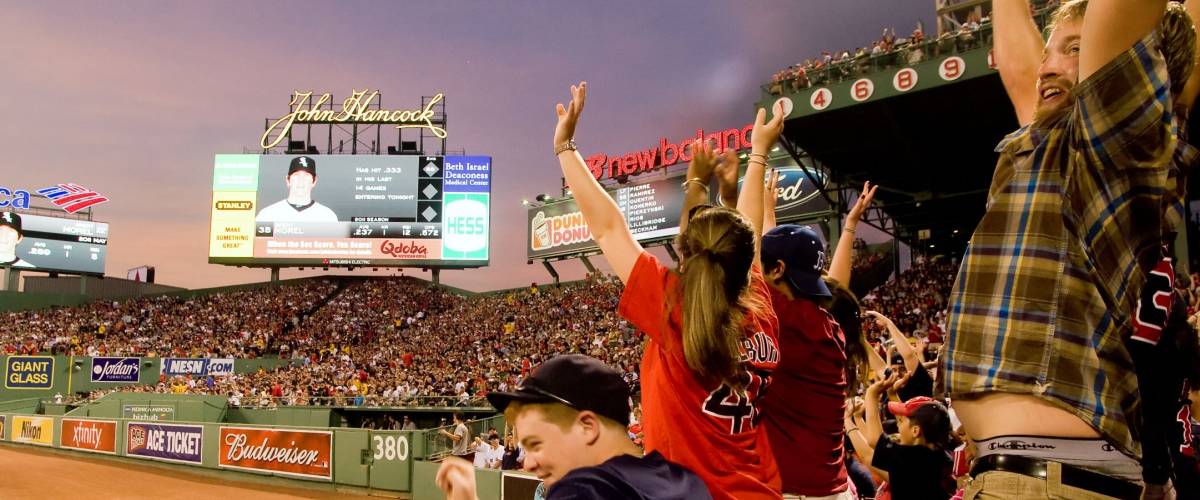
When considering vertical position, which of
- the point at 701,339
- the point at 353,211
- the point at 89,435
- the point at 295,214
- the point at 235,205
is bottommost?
the point at 89,435

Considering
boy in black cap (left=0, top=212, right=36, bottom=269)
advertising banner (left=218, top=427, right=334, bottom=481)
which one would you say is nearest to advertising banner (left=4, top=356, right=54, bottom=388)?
boy in black cap (left=0, top=212, right=36, bottom=269)

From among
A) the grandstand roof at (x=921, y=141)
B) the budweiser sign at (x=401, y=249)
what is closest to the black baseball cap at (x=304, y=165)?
the budweiser sign at (x=401, y=249)

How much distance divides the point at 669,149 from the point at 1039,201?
34.2 m

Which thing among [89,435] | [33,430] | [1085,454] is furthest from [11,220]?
[1085,454]

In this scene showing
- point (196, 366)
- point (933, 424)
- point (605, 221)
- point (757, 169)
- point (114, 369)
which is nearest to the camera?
point (605, 221)

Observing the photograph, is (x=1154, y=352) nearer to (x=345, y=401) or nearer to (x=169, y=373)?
(x=345, y=401)

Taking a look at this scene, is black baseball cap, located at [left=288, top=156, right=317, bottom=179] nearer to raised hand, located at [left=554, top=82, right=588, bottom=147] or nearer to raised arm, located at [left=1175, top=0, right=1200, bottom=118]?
raised hand, located at [left=554, top=82, right=588, bottom=147]

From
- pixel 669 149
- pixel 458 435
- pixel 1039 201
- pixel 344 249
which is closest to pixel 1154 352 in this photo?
pixel 1039 201

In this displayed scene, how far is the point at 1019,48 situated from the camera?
211 centimetres

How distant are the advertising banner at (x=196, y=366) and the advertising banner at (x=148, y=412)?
10842 mm

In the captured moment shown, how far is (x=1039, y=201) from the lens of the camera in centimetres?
174

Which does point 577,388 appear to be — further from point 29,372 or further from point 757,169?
point 29,372

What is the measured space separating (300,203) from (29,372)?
14.0 metres

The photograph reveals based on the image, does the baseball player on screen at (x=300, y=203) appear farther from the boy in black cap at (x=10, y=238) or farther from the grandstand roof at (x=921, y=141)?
the grandstand roof at (x=921, y=141)
